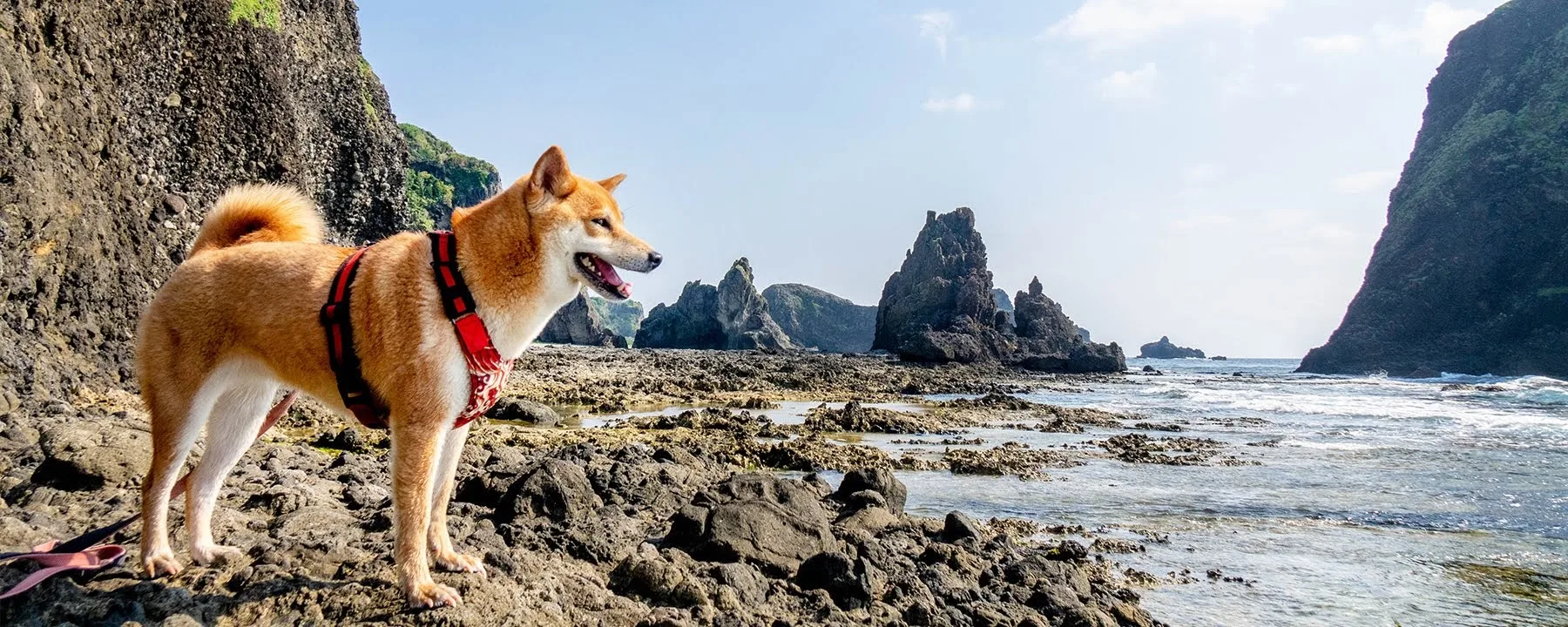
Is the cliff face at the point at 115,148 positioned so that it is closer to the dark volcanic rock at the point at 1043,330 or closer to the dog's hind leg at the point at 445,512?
the dog's hind leg at the point at 445,512

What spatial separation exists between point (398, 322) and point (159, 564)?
154 cm

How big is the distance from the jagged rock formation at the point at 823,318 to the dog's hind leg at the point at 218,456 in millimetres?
148996

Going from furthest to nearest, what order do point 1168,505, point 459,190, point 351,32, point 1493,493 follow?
1. point 459,190
2. point 351,32
3. point 1493,493
4. point 1168,505

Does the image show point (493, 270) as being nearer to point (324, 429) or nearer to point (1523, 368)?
point (324, 429)

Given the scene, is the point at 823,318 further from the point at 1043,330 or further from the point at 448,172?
the point at 1043,330

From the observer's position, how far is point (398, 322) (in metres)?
3.01

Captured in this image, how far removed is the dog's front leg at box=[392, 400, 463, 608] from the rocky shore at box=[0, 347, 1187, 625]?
0.67ft

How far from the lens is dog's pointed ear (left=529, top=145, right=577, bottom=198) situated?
10.1 ft

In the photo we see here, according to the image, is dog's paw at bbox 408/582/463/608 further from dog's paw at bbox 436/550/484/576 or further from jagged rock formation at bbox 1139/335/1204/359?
jagged rock formation at bbox 1139/335/1204/359

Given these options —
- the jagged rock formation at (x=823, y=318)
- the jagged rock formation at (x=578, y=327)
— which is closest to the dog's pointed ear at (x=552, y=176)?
the jagged rock formation at (x=578, y=327)

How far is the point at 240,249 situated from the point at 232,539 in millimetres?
1465

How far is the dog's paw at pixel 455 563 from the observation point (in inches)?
137

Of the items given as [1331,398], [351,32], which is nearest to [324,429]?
[351,32]

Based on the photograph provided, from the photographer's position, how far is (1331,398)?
33.6 meters
